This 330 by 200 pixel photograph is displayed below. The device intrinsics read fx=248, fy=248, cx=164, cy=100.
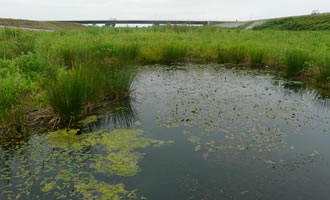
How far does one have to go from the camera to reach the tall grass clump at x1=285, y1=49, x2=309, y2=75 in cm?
834

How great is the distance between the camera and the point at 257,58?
32.7ft

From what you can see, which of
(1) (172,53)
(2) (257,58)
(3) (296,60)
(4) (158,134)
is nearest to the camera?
(4) (158,134)

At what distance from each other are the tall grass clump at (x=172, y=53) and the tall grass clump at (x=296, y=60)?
14.6 ft

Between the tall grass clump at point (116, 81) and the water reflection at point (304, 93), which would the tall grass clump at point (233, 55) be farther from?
the tall grass clump at point (116, 81)

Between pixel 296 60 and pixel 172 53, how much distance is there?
4.96 meters

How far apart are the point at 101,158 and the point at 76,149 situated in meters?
0.50

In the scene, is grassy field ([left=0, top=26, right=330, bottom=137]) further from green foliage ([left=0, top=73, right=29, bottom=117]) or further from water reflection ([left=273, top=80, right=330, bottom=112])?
water reflection ([left=273, top=80, right=330, bottom=112])

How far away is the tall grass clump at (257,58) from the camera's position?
9.97 m

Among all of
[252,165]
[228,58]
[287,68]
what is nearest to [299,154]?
[252,165]

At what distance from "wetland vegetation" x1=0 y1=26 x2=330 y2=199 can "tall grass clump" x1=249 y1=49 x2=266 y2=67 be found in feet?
6.60

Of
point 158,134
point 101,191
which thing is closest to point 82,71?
point 158,134

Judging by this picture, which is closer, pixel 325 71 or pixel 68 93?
pixel 68 93

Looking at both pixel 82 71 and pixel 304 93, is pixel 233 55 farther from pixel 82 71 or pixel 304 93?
pixel 82 71

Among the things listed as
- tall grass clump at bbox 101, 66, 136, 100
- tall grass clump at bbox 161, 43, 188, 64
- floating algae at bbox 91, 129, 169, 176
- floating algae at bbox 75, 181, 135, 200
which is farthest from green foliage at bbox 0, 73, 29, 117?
tall grass clump at bbox 161, 43, 188, 64
